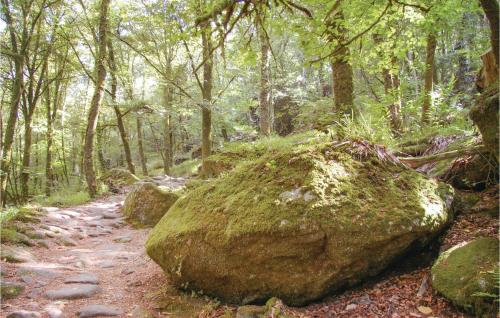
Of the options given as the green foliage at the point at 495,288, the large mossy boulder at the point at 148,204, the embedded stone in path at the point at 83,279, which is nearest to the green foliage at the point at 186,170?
the large mossy boulder at the point at 148,204

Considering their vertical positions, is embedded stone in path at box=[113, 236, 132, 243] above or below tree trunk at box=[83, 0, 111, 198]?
below

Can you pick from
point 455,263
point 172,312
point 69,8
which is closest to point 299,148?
point 455,263

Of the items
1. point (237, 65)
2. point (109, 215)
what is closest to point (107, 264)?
point (109, 215)

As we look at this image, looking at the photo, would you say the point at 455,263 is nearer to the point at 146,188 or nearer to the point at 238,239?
the point at 238,239

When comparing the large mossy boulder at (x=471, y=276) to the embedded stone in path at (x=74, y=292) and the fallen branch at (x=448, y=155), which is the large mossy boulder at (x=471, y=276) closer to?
the fallen branch at (x=448, y=155)

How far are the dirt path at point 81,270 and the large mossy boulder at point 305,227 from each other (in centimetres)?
88

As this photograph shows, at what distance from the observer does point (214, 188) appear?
4.70 metres

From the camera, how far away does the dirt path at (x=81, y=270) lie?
159 inches

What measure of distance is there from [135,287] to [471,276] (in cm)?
423

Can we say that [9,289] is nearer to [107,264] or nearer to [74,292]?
[74,292]

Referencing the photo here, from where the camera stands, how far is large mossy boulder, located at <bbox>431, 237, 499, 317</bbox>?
8.27ft

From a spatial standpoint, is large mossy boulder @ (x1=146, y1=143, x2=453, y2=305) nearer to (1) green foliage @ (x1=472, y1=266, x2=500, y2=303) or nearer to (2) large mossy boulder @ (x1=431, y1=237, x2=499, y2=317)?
(2) large mossy boulder @ (x1=431, y1=237, x2=499, y2=317)

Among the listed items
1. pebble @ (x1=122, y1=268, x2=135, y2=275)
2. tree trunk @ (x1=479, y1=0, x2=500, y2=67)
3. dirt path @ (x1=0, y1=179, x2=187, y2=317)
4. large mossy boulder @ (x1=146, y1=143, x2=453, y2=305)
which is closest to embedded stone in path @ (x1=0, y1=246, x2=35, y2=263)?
dirt path @ (x1=0, y1=179, x2=187, y2=317)

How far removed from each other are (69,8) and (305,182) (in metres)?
15.2
